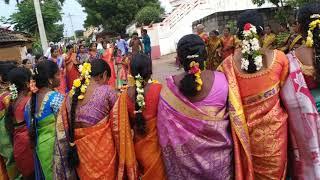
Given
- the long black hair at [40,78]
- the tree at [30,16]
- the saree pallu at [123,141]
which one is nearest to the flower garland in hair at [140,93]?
the saree pallu at [123,141]

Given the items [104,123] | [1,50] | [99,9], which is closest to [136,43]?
[1,50]

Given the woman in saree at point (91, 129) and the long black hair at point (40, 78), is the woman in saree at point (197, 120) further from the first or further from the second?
the long black hair at point (40, 78)

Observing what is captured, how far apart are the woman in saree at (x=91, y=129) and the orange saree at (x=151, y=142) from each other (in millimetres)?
291

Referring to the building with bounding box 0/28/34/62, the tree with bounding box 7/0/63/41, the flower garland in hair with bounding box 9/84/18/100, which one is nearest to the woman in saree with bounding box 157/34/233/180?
the flower garland in hair with bounding box 9/84/18/100

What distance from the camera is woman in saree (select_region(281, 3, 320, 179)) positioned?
3.16 metres

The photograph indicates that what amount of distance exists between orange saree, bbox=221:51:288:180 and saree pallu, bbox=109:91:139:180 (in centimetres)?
97

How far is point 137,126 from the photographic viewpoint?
11.8ft

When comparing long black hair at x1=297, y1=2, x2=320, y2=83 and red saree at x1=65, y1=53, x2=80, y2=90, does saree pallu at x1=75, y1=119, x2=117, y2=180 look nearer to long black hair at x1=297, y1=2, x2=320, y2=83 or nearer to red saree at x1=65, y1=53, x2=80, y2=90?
long black hair at x1=297, y1=2, x2=320, y2=83

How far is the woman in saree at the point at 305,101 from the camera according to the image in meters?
3.16

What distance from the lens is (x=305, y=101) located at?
3.16 m

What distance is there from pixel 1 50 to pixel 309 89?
723 inches

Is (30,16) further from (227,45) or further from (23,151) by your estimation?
(23,151)

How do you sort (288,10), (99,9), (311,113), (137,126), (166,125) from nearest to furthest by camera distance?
(311,113) → (166,125) → (137,126) → (288,10) → (99,9)

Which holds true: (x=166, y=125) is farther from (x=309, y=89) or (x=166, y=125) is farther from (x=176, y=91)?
(x=309, y=89)
